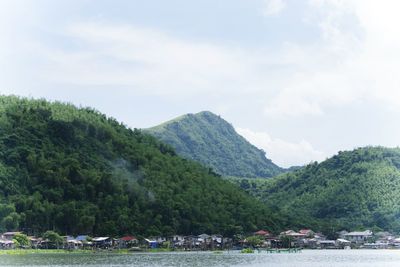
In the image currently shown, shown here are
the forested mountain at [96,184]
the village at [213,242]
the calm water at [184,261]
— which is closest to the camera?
the calm water at [184,261]

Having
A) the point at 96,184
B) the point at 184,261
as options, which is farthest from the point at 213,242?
the point at 184,261

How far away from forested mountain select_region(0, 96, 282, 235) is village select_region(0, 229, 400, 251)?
137 inches

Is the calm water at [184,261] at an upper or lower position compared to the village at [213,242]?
lower

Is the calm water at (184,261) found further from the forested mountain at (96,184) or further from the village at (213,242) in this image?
the forested mountain at (96,184)

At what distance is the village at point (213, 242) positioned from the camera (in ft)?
386

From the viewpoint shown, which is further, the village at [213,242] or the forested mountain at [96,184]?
the forested mountain at [96,184]

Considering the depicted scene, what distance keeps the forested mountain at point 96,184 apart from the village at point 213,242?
3.49 metres

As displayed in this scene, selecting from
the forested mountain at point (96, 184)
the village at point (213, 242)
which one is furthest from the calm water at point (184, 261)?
the forested mountain at point (96, 184)

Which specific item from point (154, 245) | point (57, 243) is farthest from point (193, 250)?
point (57, 243)

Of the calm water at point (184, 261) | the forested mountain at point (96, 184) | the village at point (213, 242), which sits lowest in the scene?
the calm water at point (184, 261)

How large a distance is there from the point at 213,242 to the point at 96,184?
26.6 meters

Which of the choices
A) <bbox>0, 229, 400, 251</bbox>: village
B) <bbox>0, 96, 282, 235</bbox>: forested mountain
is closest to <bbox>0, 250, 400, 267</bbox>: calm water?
<bbox>0, 229, 400, 251</bbox>: village

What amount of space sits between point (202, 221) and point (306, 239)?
80.9 feet

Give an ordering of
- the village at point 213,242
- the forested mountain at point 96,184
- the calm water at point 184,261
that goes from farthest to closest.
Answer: the forested mountain at point 96,184
the village at point 213,242
the calm water at point 184,261
